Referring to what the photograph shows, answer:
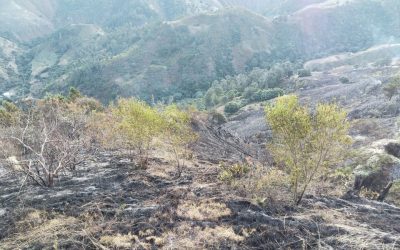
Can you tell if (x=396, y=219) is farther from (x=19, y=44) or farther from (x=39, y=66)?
(x=19, y=44)

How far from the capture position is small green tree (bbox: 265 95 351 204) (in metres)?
15.7

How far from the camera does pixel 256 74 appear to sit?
334 ft

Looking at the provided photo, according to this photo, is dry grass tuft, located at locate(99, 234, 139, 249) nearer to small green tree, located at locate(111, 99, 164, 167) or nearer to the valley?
the valley

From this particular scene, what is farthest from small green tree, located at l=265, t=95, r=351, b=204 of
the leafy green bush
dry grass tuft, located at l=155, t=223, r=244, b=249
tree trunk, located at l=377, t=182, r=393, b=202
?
the leafy green bush

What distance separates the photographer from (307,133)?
52.5ft

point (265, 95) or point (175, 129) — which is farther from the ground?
point (175, 129)

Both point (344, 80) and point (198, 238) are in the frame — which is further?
point (344, 80)

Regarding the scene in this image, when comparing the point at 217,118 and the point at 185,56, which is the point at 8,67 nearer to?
the point at 185,56

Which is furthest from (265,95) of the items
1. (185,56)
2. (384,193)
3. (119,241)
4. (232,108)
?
(119,241)

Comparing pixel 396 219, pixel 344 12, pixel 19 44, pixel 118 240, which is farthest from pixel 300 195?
pixel 19 44

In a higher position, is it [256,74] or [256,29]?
[256,29]

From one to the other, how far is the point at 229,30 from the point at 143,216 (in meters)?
133

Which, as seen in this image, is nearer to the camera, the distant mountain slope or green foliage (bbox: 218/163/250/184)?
green foliage (bbox: 218/163/250/184)

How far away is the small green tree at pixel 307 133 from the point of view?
1569cm
